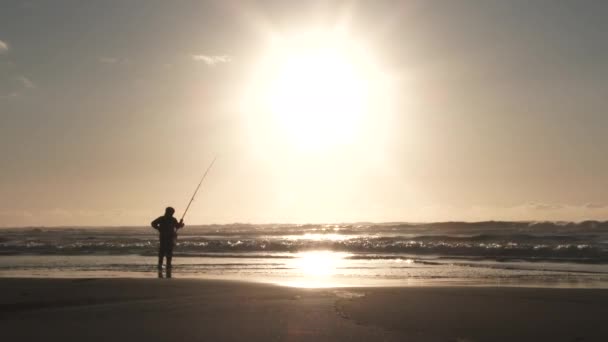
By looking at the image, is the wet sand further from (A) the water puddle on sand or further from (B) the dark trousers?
(B) the dark trousers

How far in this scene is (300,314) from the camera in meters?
6.37

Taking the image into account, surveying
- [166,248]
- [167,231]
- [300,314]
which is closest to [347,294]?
[300,314]

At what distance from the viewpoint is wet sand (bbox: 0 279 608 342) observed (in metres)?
5.39

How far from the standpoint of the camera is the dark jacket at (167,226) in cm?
1454

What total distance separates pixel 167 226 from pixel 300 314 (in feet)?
29.2

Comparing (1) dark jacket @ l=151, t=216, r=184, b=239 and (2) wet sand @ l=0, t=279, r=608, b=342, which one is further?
(1) dark jacket @ l=151, t=216, r=184, b=239

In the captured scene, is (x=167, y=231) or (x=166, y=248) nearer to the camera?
(x=167, y=231)

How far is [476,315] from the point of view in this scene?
258 inches

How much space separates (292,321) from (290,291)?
2816 mm

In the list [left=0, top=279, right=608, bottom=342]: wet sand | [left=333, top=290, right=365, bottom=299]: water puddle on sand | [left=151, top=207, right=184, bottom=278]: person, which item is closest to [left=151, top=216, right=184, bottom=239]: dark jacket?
[left=151, top=207, right=184, bottom=278]: person

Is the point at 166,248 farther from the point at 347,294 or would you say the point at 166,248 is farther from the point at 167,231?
the point at 347,294

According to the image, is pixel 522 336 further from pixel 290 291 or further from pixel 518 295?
pixel 290 291

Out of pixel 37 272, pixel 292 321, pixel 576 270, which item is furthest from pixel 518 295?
pixel 37 272

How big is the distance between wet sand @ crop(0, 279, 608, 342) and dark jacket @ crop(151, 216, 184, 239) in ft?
16.6
